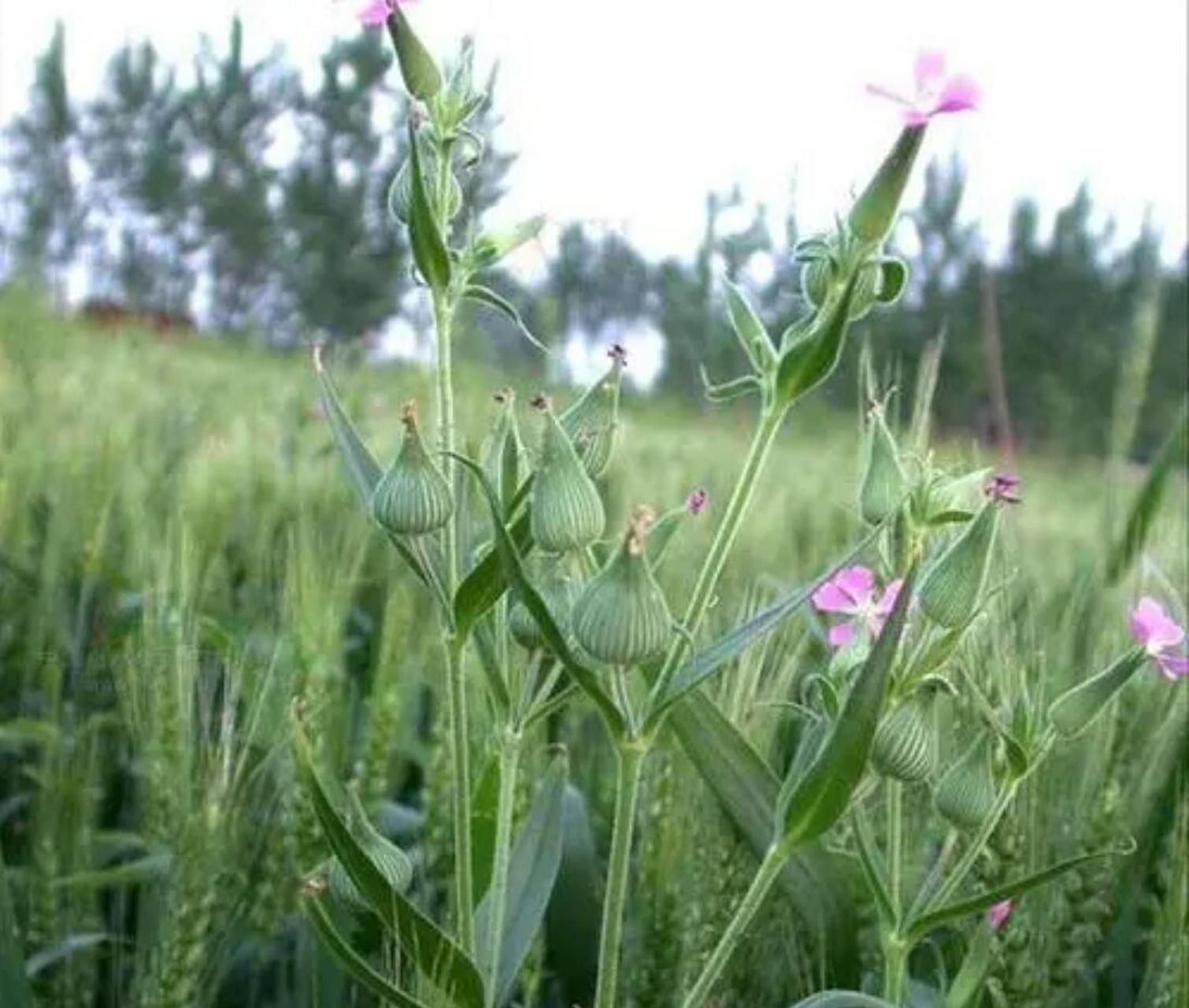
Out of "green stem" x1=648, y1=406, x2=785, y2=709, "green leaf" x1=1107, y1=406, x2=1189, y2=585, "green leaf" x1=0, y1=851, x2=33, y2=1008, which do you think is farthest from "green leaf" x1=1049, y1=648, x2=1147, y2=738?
"green leaf" x1=1107, y1=406, x2=1189, y2=585

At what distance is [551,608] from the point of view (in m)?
0.54

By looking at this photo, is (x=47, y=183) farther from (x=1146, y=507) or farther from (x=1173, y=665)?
(x=1173, y=665)

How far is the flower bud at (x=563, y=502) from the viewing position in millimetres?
504

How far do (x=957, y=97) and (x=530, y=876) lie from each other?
11.4 inches

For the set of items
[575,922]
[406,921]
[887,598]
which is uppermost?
[887,598]

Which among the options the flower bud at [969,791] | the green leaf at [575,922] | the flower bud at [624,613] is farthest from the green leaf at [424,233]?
the green leaf at [575,922]

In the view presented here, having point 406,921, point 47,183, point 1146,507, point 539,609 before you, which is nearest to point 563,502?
point 539,609

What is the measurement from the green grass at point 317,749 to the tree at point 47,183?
1.12 meters

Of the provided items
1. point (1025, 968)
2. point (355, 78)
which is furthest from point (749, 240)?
point (355, 78)

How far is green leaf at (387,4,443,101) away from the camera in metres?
0.55

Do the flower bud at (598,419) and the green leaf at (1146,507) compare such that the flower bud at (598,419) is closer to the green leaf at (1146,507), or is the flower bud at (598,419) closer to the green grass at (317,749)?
the green grass at (317,749)

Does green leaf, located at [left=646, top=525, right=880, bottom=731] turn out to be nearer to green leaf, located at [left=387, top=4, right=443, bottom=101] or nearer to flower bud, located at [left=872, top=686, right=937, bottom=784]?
flower bud, located at [left=872, top=686, right=937, bottom=784]

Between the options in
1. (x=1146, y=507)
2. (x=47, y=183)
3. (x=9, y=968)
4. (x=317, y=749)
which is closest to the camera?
(x=9, y=968)

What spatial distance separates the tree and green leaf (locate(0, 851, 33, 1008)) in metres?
1.71
